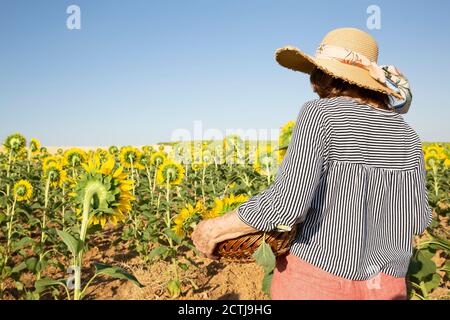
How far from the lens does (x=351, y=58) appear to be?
59.7 inches

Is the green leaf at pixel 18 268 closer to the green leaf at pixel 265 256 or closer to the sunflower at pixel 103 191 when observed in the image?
the sunflower at pixel 103 191

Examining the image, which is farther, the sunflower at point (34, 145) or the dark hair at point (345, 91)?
the sunflower at point (34, 145)

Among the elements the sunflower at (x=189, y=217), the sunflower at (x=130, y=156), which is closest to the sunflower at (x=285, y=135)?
the sunflower at (x=189, y=217)

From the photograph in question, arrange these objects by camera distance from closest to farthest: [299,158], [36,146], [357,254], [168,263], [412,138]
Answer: [299,158], [357,254], [412,138], [168,263], [36,146]

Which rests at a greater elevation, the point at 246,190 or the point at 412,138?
the point at 412,138

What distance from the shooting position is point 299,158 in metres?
1.32

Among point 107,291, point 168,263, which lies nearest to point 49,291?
point 107,291

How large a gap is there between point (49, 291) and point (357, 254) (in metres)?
3.75

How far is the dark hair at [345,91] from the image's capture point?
4.91 ft

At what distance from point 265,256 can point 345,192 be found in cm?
37

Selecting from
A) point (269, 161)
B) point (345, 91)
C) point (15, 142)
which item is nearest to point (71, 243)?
point (345, 91)

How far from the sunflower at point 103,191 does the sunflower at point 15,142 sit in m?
6.42
